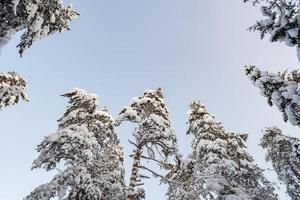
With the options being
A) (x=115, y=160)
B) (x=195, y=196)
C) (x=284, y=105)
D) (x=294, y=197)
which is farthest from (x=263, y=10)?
(x=115, y=160)

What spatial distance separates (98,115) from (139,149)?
3055mm

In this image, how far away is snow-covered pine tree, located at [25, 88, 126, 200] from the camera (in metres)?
16.9

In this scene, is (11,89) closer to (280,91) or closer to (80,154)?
(80,154)

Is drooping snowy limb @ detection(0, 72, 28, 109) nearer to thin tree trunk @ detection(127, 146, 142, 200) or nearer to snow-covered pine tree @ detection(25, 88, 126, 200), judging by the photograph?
snow-covered pine tree @ detection(25, 88, 126, 200)

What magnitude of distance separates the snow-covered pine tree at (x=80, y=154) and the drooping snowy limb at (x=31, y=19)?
6.35 m

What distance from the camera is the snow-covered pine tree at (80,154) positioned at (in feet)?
55.5

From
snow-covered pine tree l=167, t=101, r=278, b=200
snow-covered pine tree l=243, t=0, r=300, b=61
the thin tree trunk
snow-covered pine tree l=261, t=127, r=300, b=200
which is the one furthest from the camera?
snow-covered pine tree l=261, t=127, r=300, b=200

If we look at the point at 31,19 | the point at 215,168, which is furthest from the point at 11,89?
the point at 215,168

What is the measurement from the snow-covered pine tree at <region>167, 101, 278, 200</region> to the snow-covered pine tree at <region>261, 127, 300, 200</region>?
1.71 m

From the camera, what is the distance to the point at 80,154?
57.2 ft

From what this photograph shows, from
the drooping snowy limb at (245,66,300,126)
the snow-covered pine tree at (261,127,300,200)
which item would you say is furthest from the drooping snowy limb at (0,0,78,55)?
the snow-covered pine tree at (261,127,300,200)

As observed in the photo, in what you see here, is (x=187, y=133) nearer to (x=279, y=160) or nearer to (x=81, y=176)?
(x=279, y=160)

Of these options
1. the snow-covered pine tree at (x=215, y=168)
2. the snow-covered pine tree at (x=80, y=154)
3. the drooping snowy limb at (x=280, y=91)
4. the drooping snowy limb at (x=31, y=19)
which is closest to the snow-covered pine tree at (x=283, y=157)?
the snow-covered pine tree at (x=215, y=168)

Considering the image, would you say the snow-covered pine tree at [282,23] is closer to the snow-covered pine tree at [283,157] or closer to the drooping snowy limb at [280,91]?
the drooping snowy limb at [280,91]
